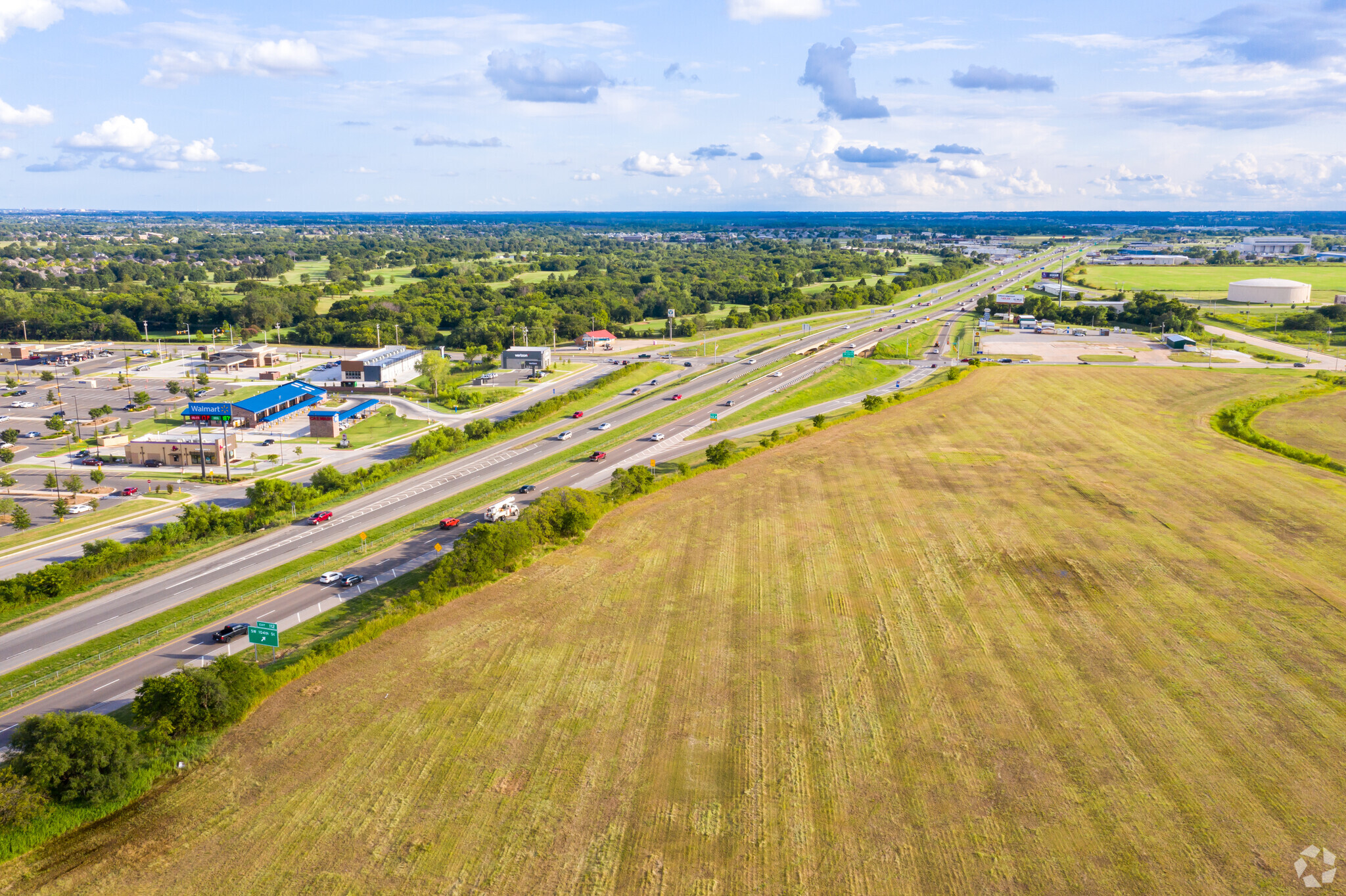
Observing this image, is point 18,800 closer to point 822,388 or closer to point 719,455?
point 719,455

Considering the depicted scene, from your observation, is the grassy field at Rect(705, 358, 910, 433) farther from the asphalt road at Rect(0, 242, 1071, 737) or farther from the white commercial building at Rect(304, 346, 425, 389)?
the white commercial building at Rect(304, 346, 425, 389)

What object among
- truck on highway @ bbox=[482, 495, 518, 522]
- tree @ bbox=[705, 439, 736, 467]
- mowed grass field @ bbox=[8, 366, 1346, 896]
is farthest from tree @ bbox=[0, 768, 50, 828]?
tree @ bbox=[705, 439, 736, 467]

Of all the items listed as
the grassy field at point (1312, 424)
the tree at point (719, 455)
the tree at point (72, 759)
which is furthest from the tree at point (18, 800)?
the grassy field at point (1312, 424)

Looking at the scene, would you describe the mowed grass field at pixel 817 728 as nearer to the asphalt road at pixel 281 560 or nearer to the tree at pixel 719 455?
the asphalt road at pixel 281 560

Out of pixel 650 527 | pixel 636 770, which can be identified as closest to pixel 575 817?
pixel 636 770

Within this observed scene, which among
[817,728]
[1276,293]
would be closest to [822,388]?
Answer: [817,728]

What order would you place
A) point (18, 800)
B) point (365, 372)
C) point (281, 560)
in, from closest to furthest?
point (18, 800) < point (281, 560) < point (365, 372)
